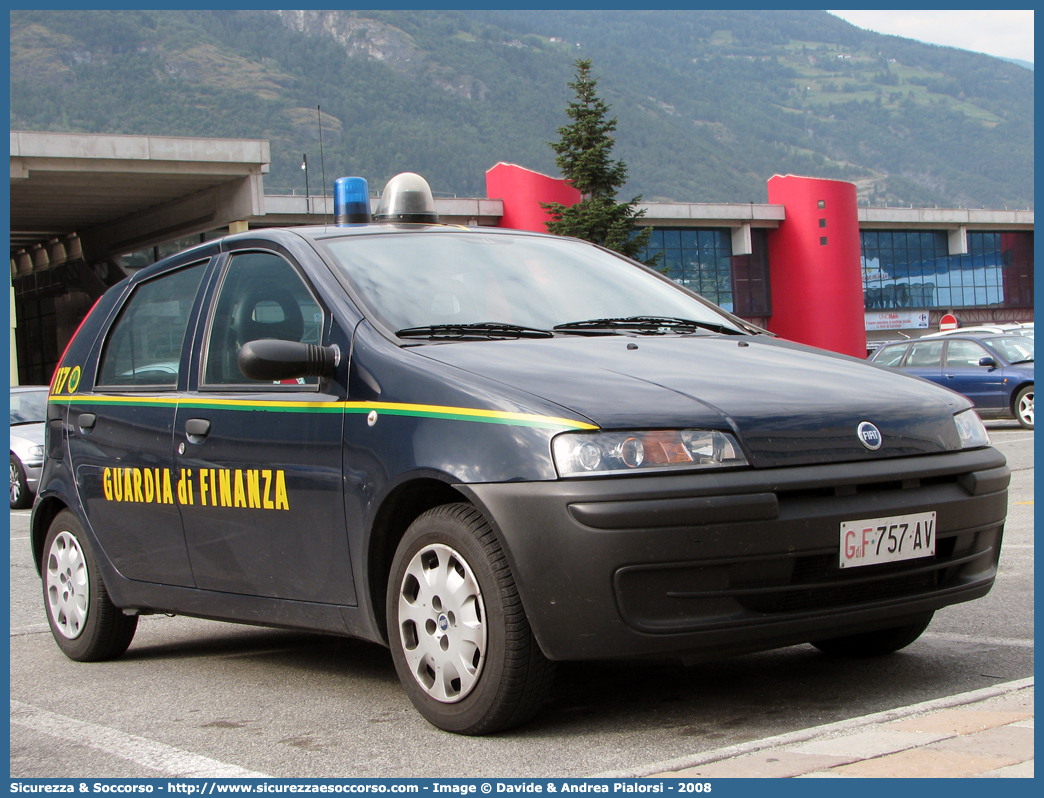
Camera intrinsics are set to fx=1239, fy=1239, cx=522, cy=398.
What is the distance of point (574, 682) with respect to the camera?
14.3 feet

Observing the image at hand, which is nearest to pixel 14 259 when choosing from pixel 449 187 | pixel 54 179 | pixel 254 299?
pixel 54 179

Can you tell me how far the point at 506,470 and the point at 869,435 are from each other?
1.07 m

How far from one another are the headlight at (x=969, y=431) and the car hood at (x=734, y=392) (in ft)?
0.12

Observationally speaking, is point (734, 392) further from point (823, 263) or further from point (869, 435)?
point (823, 263)

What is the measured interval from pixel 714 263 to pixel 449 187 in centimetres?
12297

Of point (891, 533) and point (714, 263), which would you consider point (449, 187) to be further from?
point (891, 533)

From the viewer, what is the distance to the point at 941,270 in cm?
7138

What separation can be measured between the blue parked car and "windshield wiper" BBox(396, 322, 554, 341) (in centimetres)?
1472

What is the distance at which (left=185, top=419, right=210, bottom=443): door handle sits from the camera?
4.50 m

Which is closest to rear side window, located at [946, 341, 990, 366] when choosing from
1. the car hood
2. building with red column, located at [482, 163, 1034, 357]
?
the car hood

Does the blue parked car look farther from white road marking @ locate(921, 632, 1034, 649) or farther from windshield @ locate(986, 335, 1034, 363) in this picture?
white road marking @ locate(921, 632, 1034, 649)

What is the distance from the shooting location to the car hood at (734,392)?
3.42 metres

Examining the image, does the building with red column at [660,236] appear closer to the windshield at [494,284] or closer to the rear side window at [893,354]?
the rear side window at [893,354]

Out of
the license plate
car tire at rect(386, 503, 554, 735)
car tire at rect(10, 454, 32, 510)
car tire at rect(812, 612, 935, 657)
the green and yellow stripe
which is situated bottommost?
car tire at rect(10, 454, 32, 510)
